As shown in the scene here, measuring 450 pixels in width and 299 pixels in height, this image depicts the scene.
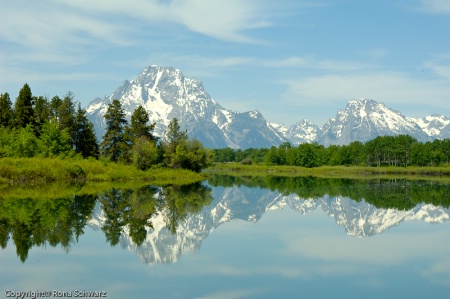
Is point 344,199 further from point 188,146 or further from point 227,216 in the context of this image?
point 188,146

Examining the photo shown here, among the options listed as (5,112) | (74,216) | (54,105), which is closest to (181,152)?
(54,105)

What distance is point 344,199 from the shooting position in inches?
1906

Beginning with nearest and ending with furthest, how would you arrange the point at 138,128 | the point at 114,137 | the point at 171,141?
1. the point at 114,137
2. the point at 138,128
3. the point at 171,141

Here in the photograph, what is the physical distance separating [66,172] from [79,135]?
66.7 feet

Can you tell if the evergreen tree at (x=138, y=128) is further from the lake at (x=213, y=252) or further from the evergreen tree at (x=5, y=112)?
the lake at (x=213, y=252)

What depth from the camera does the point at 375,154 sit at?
17062 centimetres

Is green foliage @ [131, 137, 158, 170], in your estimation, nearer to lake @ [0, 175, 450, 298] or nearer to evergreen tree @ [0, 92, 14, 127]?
evergreen tree @ [0, 92, 14, 127]

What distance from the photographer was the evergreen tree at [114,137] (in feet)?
268

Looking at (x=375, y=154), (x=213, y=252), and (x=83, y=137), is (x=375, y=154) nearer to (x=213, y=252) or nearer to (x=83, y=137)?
(x=83, y=137)

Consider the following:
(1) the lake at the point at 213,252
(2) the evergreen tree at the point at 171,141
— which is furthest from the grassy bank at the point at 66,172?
(1) the lake at the point at 213,252

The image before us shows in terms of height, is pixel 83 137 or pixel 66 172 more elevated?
pixel 83 137

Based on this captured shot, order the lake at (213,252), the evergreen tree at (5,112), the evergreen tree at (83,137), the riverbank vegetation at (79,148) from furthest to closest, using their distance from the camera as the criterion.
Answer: the evergreen tree at (83,137)
the evergreen tree at (5,112)
the riverbank vegetation at (79,148)
the lake at (213,252)

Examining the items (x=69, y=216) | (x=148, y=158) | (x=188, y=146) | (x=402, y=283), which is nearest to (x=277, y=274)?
(x=402, y=283)

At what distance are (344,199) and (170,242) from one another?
29474 millimetres
